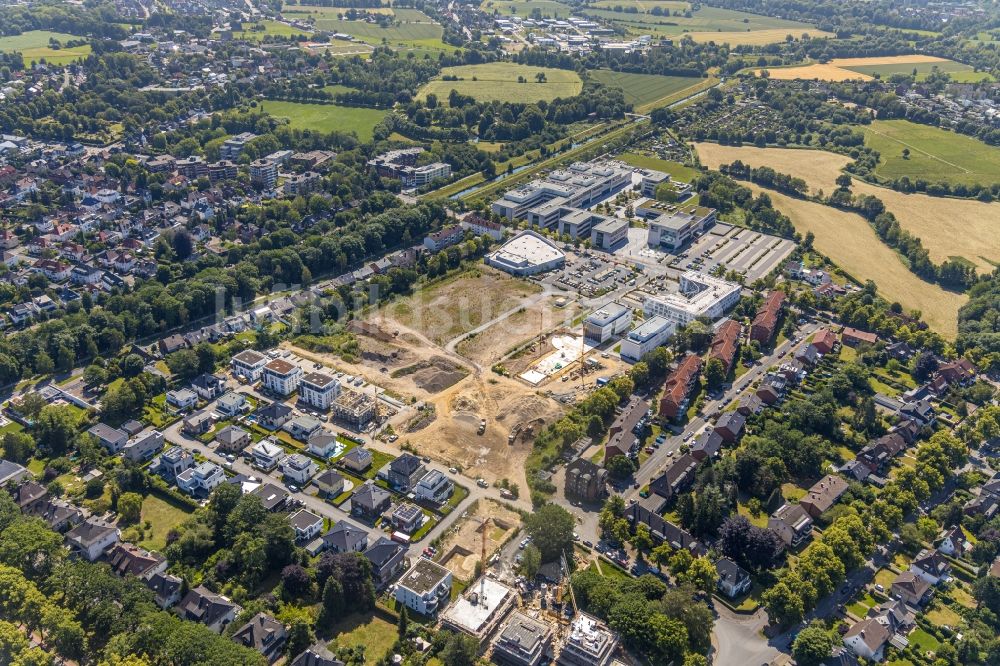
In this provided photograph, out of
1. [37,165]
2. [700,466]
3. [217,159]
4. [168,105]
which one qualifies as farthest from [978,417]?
[168,105]

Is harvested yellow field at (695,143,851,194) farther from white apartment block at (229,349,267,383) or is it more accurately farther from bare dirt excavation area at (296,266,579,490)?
white apartment block at (229,349,267,383)

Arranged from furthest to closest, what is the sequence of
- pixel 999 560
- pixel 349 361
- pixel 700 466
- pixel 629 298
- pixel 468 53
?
pixel 468 53
pixel 629 298
pixel 349 361
pixel 700 466
pixel 999 560

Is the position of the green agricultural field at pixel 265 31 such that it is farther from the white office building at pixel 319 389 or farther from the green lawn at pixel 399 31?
the white office building at pixel 319 389

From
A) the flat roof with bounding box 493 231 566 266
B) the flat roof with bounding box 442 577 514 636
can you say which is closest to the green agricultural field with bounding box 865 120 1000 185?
the flat roof with bounding box 493 231 566 266

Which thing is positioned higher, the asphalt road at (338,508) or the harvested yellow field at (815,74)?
the harvested yellow field at (815,74)

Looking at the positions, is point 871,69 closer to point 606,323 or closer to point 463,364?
point 606,323

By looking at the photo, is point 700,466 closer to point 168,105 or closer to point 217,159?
point 217,159

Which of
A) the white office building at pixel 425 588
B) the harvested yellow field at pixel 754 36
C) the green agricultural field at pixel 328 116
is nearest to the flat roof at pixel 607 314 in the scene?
the white office building at pixel 425 588
